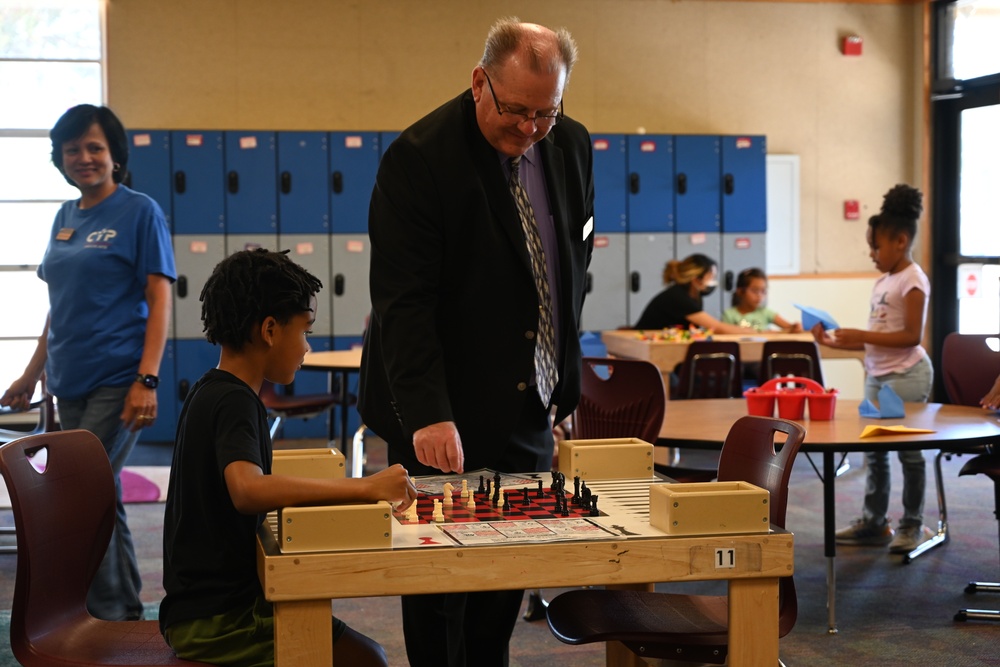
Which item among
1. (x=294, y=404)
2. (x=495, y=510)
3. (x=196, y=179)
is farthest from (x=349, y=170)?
(x=495, y=510)

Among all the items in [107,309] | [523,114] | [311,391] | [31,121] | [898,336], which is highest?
[31,121]

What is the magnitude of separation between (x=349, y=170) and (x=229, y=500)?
6610 millimetres

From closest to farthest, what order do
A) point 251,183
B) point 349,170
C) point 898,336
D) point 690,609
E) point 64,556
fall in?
point 64,556
point 690,609
point 898,336
point 251,183
point 349,170

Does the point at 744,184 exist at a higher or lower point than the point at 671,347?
higher

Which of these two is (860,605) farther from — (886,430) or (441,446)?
(441,446)

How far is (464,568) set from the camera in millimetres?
1612

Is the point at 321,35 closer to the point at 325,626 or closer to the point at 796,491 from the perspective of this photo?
the point at 796,491

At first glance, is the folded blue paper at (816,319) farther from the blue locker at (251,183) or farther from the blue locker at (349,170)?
the blue locker at (251,183)

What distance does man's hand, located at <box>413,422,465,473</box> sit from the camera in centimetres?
196

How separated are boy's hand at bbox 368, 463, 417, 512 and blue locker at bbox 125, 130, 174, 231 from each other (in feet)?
22.2

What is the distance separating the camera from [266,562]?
1576 mm

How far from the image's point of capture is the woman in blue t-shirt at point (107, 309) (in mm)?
3166

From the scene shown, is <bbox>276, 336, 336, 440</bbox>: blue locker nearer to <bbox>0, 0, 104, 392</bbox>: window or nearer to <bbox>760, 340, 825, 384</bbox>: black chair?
<bbox>0, 0, 104, 392</bbox>: window

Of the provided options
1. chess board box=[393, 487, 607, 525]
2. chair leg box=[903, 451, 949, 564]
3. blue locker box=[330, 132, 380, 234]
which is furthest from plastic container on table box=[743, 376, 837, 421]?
blue locker box=[330, 132, 380, 234]
